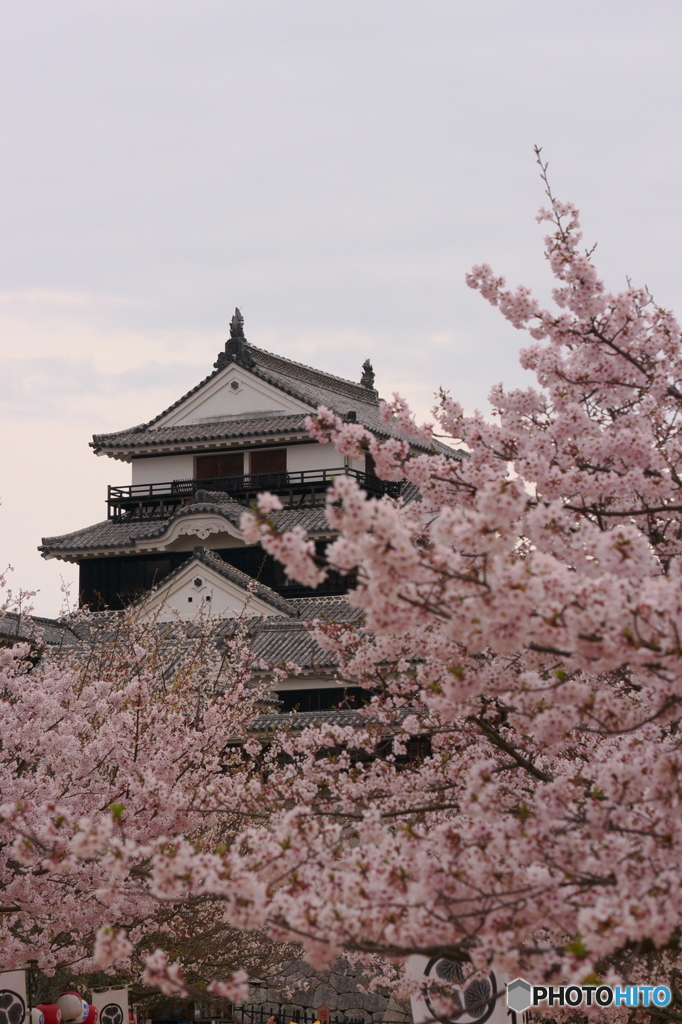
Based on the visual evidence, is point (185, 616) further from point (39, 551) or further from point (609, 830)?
point (609, 830)

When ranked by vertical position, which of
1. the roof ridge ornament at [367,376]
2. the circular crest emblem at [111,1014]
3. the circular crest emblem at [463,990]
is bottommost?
the circular crest emblem at [111,1014]

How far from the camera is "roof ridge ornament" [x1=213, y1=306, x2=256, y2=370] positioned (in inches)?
1565

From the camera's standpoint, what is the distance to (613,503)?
804 cm

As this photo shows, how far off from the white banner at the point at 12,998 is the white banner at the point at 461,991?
3.60m

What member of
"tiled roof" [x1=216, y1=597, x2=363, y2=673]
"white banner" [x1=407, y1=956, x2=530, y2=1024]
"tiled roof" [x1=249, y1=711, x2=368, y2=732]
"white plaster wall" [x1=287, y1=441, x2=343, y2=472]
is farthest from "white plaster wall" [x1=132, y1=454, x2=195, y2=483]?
"white banner" [x1=407, y1=956, x2=530, y2=1024]

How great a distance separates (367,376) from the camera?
1962 inches

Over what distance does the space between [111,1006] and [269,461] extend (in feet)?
91.1

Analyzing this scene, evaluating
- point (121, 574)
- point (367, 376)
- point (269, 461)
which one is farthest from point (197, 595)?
point (367, 376)

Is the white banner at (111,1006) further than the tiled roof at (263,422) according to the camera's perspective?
No

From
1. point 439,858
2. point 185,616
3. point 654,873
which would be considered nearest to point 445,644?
point 439,858

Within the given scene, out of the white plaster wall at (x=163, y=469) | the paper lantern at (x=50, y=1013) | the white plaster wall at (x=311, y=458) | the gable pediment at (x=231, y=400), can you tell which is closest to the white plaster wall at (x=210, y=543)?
the white plaster wall at (x=311, y=458)

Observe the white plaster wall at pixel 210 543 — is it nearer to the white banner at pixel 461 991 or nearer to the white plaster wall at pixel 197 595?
the white plaster wall at pixel 197 595

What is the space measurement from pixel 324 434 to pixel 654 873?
3738mm

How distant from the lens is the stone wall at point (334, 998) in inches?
768
